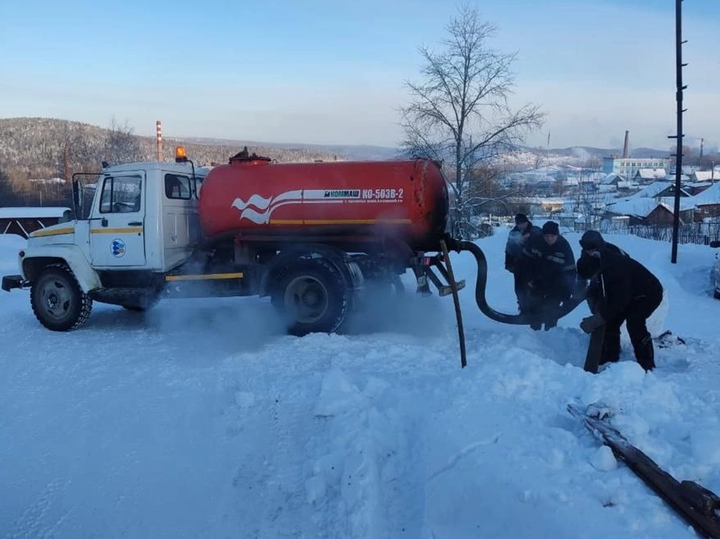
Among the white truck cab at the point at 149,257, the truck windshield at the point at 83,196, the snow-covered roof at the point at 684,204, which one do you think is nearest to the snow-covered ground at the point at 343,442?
the white truck cab at the point at 149,257

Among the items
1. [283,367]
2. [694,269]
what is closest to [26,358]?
[283,367]

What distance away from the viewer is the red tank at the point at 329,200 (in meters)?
8.19

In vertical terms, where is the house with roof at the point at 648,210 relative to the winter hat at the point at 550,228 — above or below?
below

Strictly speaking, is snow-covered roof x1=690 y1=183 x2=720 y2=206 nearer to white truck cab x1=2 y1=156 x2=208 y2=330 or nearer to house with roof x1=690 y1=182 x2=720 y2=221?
house with roof x1=690 y1=182 x2=720 y2=221

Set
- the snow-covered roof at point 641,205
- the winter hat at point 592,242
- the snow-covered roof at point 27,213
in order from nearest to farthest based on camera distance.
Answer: the winter hat at point 592,242 → the snow-covered roof at point 27,213 → the snow-covered roof at point 641,205

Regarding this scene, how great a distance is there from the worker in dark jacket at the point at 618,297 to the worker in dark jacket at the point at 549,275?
4.11ft

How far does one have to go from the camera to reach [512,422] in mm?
4594

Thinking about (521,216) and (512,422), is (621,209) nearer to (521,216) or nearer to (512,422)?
(521,216)

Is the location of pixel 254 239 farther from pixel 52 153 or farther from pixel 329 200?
pixel 52 153

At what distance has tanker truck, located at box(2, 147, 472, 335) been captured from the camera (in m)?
8.27

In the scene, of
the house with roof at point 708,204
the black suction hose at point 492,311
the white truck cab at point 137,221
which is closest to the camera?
the black suction hose at point 492,311

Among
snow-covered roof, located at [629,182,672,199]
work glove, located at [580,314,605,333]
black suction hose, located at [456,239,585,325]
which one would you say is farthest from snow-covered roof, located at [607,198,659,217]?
work glove, located at [580,314,605,333]

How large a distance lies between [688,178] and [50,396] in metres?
90.9

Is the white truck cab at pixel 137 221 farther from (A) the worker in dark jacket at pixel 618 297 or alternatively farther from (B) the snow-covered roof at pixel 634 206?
(B) the snow-covered roof at pixel 634 206
